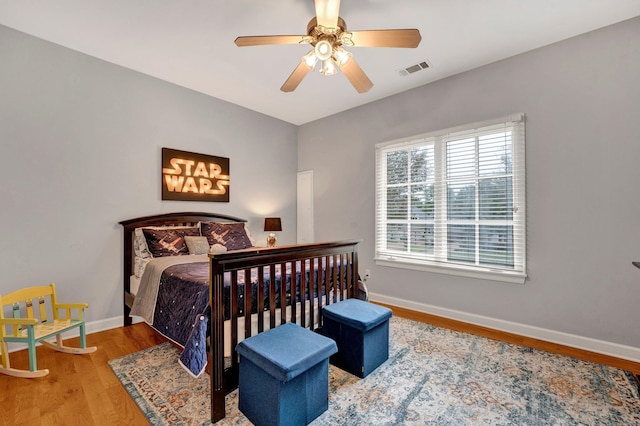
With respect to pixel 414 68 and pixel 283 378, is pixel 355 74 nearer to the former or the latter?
pixel 414 68

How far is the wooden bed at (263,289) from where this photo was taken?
176cm

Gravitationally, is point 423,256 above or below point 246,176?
below

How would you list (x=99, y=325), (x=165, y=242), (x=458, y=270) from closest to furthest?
(x=99, y=325) → (x=165, y=242) → (x=458, y=270)

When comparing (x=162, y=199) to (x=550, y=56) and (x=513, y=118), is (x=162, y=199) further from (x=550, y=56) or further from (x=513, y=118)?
(x=550, y=56)

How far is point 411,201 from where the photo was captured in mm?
3822

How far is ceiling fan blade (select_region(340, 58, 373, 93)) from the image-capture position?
2.29 m

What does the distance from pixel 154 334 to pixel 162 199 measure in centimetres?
158

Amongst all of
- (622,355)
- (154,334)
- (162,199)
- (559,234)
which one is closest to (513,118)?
(559,234)

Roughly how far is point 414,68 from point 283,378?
3.33 m

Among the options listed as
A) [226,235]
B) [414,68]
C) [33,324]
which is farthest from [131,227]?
[414,68]

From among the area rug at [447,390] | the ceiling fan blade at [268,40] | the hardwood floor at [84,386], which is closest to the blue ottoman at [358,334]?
the area rug at [447,390]

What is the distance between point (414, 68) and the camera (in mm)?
3266

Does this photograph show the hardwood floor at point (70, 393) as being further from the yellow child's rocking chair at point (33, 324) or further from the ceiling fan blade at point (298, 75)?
the ceiling fan blade at point (298, 75)

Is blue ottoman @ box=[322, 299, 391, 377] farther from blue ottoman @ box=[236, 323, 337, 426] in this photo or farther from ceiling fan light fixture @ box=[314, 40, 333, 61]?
ceiling fan light fixture @ box=[314, 40, 333, 61]
